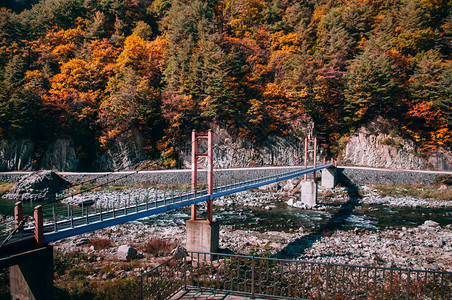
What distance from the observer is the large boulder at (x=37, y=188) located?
77.5ft

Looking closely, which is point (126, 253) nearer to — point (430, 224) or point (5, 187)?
point (430, 224)

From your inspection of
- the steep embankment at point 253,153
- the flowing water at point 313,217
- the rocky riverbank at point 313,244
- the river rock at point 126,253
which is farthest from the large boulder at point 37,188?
the river rock at point 126,253

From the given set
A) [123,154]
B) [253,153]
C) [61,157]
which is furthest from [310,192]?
[61,157]

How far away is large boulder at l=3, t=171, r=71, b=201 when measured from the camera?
77.5 feet

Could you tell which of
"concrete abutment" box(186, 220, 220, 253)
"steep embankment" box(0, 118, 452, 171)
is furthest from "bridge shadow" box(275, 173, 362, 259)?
"steep embankment" box(0, 118, 452, 171)

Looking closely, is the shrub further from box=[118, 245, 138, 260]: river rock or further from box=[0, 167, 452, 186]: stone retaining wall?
box=[0, 167, 452, 186]: stone retaining wall

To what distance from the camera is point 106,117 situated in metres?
31.9

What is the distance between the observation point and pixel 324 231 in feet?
51.0

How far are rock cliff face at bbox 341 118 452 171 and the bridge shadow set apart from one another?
6689mm

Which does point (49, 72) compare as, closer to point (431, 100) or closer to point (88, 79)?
point (88, 79)

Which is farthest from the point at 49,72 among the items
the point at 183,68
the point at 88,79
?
the point at 183,68

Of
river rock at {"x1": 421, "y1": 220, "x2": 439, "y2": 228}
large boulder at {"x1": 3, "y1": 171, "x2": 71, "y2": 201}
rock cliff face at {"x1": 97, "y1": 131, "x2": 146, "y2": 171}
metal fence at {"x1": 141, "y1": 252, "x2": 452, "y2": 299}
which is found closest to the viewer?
metal fence at {"x1": 141, "y1": 252, "x2": 452, "y2": 299}

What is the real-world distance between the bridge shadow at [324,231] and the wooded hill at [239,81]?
11.4 meters

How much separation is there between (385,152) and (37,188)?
36386 millimetres
